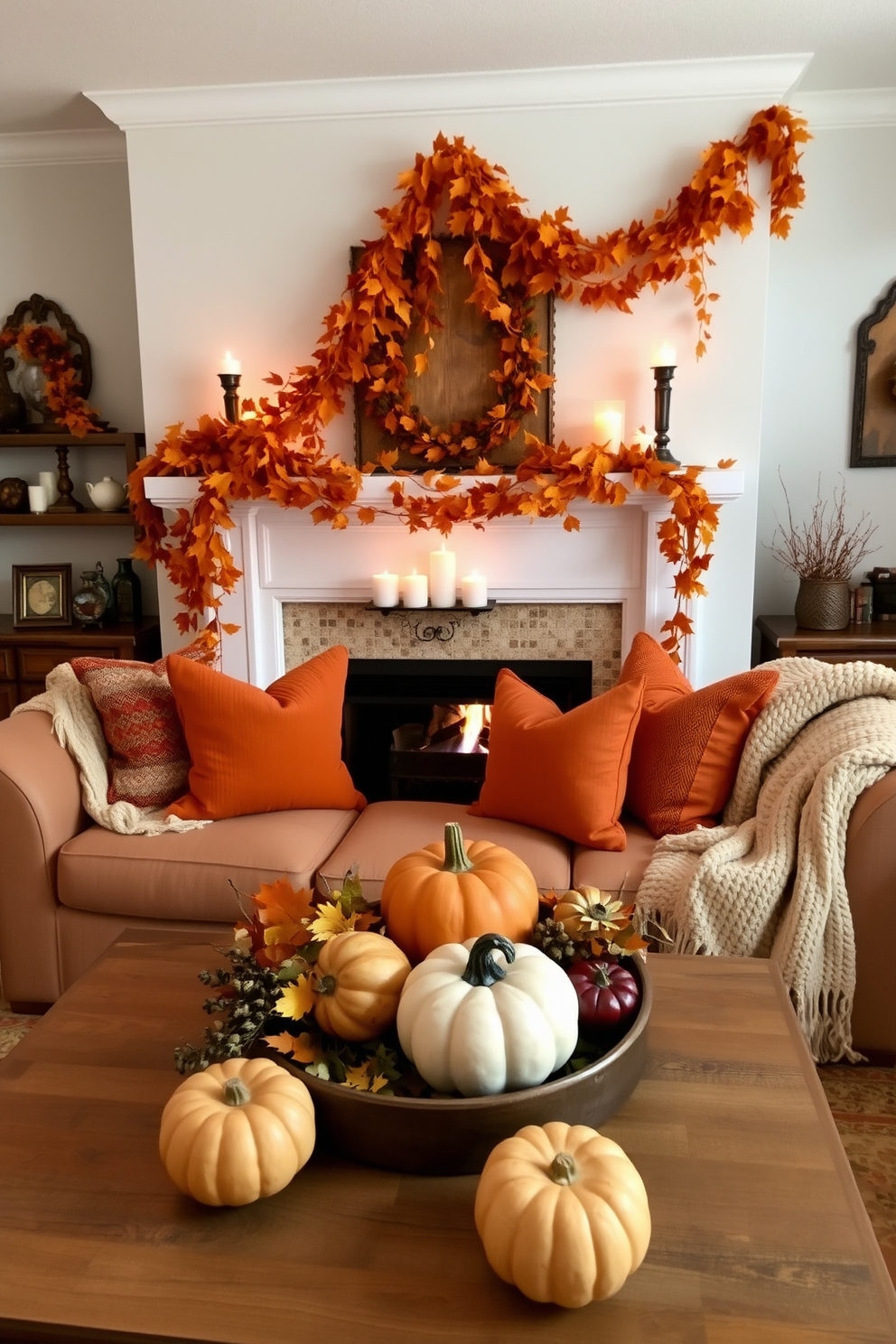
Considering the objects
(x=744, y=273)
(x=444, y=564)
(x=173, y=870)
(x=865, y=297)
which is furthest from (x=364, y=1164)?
(x=865, y=297)

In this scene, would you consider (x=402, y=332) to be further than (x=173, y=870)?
Yes

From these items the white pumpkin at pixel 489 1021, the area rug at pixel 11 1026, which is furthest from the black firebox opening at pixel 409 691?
the white pumpkin at pixel 489 1021

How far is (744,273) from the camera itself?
10.5ft

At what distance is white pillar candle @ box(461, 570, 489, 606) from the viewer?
10.8 feet

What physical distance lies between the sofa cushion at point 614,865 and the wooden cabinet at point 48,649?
201cm

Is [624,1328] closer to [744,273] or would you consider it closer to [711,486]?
[711,486]

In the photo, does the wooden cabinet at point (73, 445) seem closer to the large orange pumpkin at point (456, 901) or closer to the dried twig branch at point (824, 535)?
the dried twig branch at point (824, 535)

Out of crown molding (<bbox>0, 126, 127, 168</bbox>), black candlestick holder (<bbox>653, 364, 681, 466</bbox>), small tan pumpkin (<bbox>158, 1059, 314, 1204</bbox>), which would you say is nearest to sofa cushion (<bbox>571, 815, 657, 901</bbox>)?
small tan pumpkin (<bbox>158, 1059, 314, 1204</bbox>)

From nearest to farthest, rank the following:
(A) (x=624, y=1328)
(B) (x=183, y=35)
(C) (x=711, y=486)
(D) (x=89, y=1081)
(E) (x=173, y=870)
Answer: (A) (x=624, y=1328)
(D) (x=89, y=1081)
(E) (x=173, y=870)
(B) (x=183, y=35)
(C) (x=711, y=486)

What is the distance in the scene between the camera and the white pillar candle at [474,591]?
3.28 metres

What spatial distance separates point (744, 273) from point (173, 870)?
A: 2459 millimetres

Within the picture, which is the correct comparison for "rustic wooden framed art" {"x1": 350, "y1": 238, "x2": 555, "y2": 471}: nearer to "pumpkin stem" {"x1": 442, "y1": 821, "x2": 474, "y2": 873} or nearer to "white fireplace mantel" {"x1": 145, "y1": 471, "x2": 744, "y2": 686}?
"white fireplace mantel" {"x1": 145, "y1": 471, "x2": 744, "y2": 686}

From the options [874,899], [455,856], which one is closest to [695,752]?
[874,899]

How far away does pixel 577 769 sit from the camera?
225 centimetres
